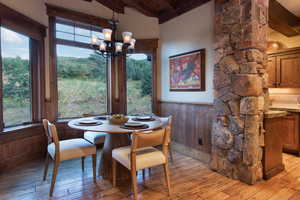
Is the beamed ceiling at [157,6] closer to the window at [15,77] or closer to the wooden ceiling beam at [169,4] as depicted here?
the wooden ceiling beam at [169,4]

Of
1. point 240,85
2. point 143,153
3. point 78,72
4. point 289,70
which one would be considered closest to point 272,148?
point 240,85

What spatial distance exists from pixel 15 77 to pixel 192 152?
3290 mm

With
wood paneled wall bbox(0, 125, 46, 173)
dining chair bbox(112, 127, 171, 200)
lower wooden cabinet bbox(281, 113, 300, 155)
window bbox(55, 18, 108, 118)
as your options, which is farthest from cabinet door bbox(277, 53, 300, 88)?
wood paneled wall bbox(0, 125, 46, 173)

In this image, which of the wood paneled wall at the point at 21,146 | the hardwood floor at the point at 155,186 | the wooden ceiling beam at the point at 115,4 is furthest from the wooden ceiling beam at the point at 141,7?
the hardwood floor at the point at 155,186

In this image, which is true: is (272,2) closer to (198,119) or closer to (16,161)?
(198,119)

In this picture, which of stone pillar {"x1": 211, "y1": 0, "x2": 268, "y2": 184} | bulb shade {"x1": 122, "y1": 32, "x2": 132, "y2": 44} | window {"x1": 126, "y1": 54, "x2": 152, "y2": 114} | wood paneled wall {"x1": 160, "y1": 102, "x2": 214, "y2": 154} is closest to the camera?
stone pillar {"x1": 211, "y1": 0, "x2": 268, "y2": 184}

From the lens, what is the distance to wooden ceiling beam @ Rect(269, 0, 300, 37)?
10.5 ft

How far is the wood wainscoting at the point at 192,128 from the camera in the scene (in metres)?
→ 2.96

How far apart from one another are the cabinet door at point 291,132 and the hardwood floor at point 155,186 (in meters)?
0.73

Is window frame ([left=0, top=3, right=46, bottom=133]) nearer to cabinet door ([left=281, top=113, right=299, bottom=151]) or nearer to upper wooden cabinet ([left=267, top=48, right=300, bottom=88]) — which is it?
cabinet door ([left=281, top=113, right=299, bottom=151])

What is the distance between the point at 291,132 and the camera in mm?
3338

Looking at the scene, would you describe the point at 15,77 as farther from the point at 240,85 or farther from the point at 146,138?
the point at 240,85

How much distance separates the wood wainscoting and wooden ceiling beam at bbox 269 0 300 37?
2180 millimetres

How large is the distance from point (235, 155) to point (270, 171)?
571 mm
